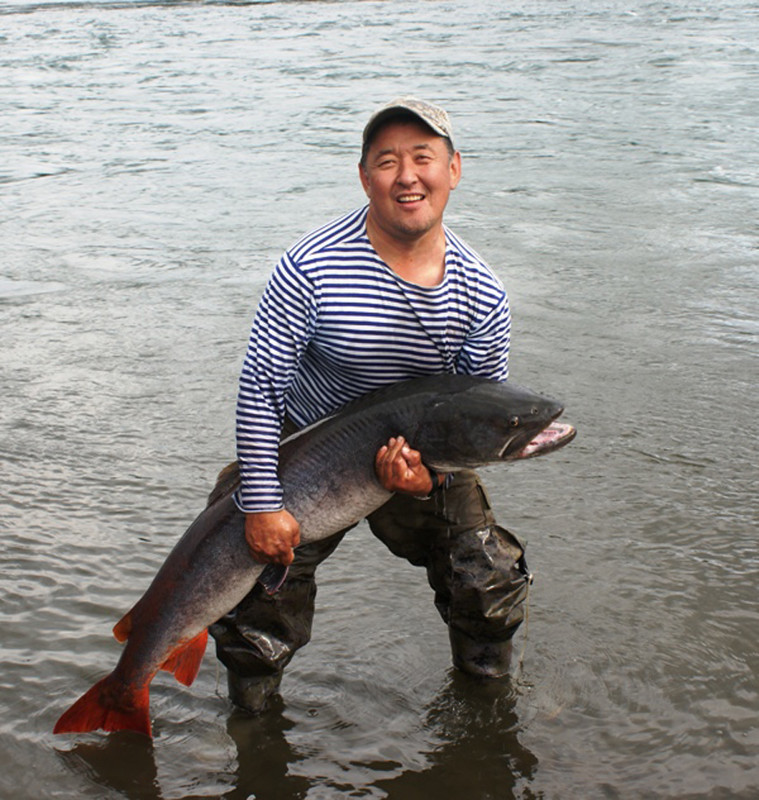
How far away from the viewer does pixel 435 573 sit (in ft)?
12.6

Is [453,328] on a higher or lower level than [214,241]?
higher

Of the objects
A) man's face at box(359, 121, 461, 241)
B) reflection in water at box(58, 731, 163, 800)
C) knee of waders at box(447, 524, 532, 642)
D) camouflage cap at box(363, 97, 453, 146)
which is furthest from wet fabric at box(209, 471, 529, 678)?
camouflage cap at box(363, 97, 453, 146)

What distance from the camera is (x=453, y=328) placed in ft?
11.4

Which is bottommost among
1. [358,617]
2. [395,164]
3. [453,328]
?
[358,617]

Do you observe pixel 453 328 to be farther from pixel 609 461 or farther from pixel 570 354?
pixel 570 354

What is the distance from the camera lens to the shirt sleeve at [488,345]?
3.49m

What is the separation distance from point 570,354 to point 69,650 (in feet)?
12.4

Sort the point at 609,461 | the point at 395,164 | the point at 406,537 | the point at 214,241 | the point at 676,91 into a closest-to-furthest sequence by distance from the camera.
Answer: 1. the point at 395,164
2. the point at 406,537
3. the point at 609,461
4. the point at 214,241
5. the point at 676,91

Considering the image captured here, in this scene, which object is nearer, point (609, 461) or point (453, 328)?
point (453, 328)

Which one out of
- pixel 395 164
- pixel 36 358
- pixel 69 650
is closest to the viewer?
pixel 395 164

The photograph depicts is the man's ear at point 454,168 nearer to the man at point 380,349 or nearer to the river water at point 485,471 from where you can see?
the man at point 380,349

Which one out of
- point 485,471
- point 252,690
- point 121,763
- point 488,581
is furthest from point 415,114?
point 485,471

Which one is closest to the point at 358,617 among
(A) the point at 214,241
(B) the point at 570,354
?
(B) the point at 570,354

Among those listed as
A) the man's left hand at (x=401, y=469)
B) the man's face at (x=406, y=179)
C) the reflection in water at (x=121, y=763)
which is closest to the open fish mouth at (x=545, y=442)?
the man's left hand at (x=401, y=469)
